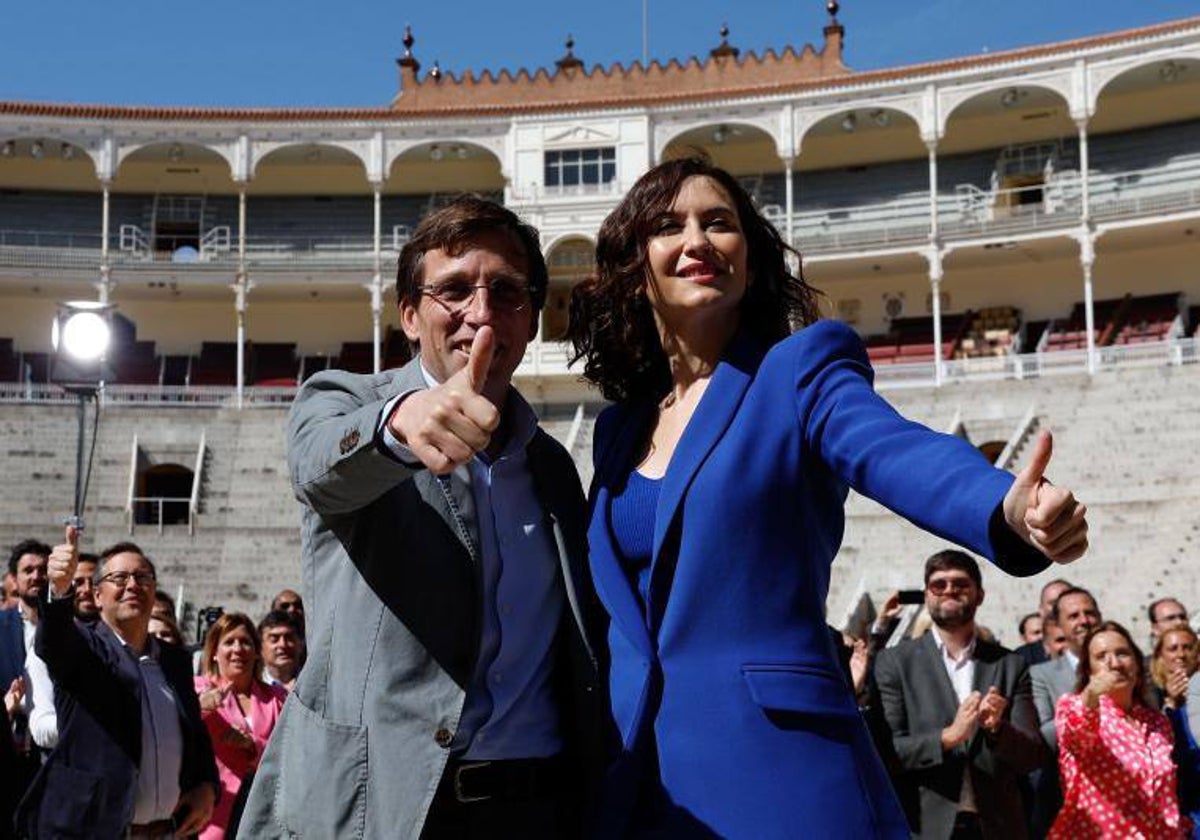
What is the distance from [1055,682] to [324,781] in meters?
6.61

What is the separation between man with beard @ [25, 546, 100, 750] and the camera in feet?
23.5

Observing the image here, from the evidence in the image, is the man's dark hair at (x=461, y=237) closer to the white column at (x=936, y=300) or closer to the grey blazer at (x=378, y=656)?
the grey blazer at (x=378, y=656)

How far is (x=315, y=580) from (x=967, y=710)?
12.5ft

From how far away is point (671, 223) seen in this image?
10.5 ft

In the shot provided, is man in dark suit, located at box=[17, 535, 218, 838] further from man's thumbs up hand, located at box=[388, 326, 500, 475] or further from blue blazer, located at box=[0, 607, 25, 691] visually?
man's thumbs up hand, located at box=[388, 326, 500, 475]

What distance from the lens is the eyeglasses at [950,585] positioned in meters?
6.78

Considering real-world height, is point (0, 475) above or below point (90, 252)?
below

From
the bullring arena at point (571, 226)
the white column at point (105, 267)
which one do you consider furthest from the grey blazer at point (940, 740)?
the white column at point (105, 267)

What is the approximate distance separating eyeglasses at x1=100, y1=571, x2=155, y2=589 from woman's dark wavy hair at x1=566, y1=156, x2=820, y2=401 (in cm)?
424

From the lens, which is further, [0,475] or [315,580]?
[0,475]

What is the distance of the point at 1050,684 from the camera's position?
337 inches

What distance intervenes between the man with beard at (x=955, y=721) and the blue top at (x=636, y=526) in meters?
3.59

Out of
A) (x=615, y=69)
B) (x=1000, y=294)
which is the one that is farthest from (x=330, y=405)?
(x=615, y=69)

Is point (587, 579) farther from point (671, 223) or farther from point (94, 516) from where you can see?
point (94, 516)
